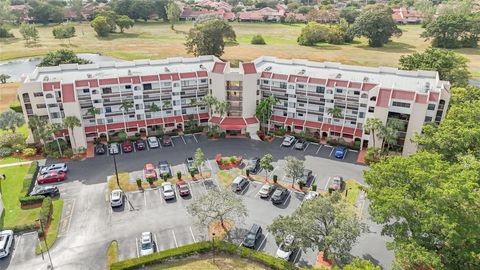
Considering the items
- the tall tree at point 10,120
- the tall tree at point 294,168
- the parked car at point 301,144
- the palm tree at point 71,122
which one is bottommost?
the parked car at point 301,144

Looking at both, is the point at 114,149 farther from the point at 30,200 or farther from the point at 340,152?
the point at 340,152

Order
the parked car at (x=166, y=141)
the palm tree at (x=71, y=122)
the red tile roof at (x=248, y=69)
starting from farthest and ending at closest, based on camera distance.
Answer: the red tile roof at (x=248, y=69) → the parked car at (x=166, y=141) → the palm tree at (x=71, y=122)

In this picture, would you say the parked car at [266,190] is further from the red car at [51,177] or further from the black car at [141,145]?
the red car at [51,177]

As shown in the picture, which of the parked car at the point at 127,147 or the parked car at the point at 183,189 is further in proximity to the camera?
the parked car at the point at 127,147

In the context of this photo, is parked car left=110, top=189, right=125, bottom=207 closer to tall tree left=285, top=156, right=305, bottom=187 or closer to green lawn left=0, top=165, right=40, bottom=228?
green lawn left=0, top=165, right=40, bottom=228

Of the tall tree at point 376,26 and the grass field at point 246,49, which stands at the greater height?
the tall tree at point 376,26

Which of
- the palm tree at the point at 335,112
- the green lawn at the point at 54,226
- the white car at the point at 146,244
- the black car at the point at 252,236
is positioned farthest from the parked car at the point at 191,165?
the palm tree at the point at 335,112

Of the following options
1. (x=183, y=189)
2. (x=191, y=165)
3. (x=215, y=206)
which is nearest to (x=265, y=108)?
(x=191, y=165)

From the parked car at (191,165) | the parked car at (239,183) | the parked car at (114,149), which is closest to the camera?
the parked car at (239,183)
